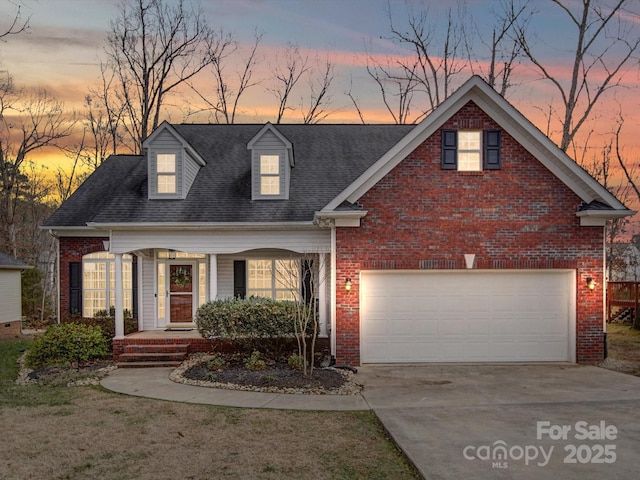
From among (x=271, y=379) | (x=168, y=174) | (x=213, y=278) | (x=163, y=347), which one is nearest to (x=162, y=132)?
(x=168, y=174)

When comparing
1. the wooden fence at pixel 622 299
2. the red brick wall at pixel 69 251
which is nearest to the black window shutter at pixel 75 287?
the red brick wall at pixel 69 251

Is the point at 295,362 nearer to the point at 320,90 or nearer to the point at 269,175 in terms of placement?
the point at 269,175

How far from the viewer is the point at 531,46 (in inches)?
987

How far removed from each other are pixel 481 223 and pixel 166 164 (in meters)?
9.55

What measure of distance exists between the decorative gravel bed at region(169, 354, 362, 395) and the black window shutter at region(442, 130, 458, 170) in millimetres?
5676

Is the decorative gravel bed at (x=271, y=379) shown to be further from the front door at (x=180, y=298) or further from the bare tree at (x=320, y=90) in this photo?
the bare tree at (x=320, y=90)

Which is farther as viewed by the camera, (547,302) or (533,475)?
(547,302)

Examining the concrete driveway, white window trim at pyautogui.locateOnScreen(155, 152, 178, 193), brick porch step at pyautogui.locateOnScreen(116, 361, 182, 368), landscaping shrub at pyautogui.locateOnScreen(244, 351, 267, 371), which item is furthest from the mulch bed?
white window trim at pyautogui.locateOnScreen(155, 152, 178, 193)

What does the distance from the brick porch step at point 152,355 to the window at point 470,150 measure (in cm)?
840

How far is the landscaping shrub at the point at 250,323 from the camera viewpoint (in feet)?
43.3

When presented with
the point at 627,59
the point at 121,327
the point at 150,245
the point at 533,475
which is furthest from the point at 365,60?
the point at 533,475

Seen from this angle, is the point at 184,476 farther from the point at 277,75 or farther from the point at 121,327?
the point at 277,75

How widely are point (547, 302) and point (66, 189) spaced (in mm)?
34105

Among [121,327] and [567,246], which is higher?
[567,246]
